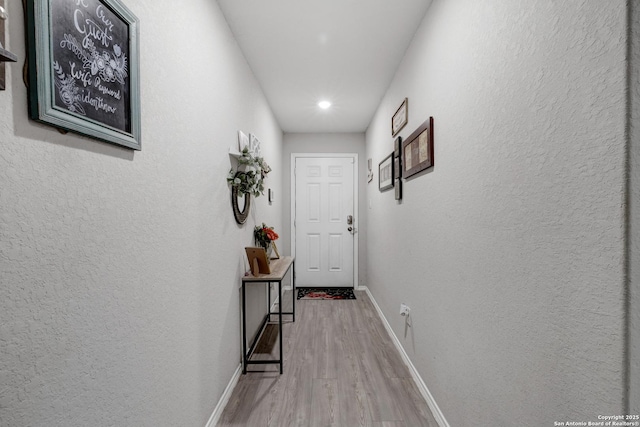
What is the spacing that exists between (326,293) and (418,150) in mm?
2742

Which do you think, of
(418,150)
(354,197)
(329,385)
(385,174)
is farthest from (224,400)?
(354,197)

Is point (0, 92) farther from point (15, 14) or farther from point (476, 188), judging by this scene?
point (476, 188)

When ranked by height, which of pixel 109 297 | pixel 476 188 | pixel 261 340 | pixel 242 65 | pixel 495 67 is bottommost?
pixel 261 340

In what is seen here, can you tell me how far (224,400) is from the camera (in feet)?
5.71

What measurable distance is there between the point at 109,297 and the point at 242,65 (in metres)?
1.99

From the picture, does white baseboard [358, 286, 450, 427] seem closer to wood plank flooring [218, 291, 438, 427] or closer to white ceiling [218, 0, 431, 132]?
wood plank flooring [218, 291, 438, 427]

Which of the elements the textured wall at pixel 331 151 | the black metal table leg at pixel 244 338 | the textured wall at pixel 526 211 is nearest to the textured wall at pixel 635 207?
the textured wall at pixel 526 211

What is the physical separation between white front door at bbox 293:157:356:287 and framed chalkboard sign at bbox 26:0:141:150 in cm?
345

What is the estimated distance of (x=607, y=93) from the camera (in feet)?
2.14

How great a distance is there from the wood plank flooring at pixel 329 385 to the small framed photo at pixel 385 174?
56.8 inches

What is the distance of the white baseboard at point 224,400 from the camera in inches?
61.6

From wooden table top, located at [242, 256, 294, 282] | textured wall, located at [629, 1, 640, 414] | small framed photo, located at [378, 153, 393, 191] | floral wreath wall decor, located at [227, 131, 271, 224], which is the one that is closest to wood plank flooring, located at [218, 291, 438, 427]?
wooden table top, located at [242, 256, 294, 282]

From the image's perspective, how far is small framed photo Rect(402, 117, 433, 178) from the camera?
170cm

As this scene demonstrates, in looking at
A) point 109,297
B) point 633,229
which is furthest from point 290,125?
point 633,229
